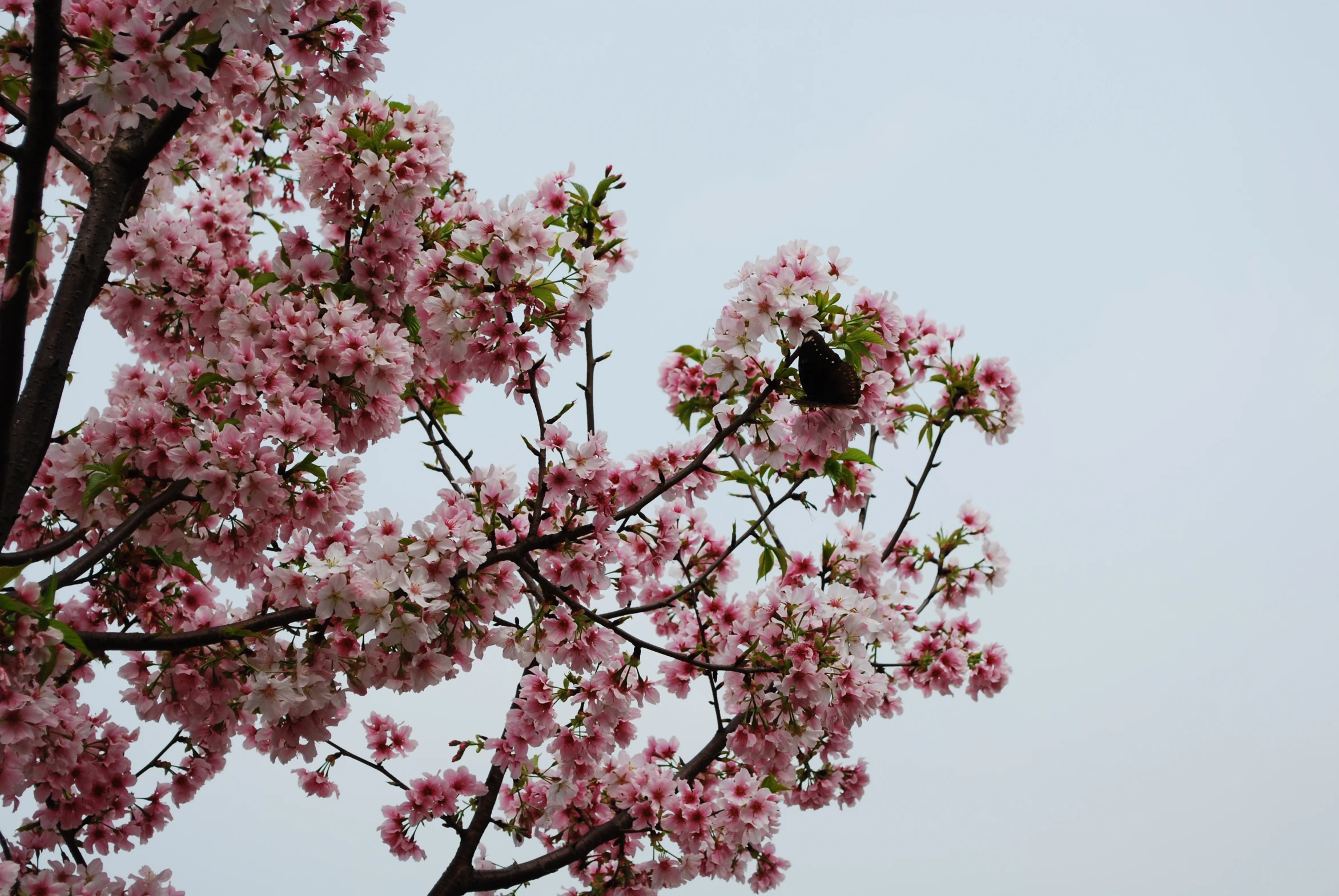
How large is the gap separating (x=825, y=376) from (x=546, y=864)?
274cm

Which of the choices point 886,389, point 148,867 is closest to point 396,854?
point 148,867

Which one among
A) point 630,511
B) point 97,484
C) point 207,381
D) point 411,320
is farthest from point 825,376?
point 97,484

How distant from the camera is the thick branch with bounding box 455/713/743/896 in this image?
4.53 meters

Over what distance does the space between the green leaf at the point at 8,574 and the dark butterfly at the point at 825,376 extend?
2351 millimetres

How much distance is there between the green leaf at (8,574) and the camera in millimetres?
2541

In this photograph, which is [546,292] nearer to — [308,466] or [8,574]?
[308,466]

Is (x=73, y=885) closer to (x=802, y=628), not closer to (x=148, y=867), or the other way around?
(x=148, y=867)

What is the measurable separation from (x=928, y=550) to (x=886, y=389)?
2.85 m

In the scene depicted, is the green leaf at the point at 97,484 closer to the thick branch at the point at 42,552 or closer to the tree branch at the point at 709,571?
the thick branch at the point at 42,552

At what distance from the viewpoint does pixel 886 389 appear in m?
3.64

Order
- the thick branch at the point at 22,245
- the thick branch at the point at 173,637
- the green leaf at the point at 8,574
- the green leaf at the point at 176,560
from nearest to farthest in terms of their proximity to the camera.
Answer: the green leaf at the point at 8,574
the thick branch at the point at 22,245
the thick branch at the point at 173,637
the green leaf at the point at 176,560

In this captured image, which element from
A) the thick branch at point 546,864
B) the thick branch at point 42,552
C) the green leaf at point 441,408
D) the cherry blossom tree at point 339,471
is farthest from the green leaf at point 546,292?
the thick branch at point 546,864

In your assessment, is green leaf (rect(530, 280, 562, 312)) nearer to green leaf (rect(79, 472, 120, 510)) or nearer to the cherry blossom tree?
the cherry blossom tree

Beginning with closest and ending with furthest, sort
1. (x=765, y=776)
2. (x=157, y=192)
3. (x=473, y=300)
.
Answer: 1. (x=473, y=300)
2. (x=765, y=776)
3. (x=157, y=192)
